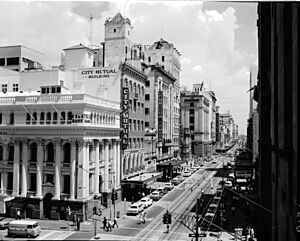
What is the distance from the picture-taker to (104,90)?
3712 cm

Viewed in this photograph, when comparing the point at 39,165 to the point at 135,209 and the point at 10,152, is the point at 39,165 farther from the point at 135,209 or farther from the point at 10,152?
the point at 135,209

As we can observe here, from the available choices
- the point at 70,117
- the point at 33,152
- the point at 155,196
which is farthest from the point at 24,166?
the point at 155,196

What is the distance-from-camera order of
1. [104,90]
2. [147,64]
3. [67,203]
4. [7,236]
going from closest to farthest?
[7,236] < [67,203] < [104,90] < [147,64]

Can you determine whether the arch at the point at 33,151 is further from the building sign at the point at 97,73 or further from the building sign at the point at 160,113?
the building sign at the point at 160,113

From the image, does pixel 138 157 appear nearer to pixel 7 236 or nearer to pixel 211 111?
pixel 211 111

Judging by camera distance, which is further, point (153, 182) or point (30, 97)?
point (153, 182)

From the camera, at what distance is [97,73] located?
123 ft

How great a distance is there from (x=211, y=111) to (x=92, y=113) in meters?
13.1

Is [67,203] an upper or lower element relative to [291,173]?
lower

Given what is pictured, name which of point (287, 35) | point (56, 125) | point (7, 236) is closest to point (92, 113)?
point (56, 125)

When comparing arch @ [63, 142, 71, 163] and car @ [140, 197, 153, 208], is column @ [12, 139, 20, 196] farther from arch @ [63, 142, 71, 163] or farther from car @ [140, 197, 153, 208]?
car @ [140, 197, 153, 208]

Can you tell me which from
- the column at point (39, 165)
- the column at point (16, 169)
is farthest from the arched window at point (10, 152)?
the column at point (39, 165)

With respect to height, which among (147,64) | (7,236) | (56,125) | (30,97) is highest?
(147,64)

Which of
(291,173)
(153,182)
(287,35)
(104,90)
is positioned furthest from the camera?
(153,182)
